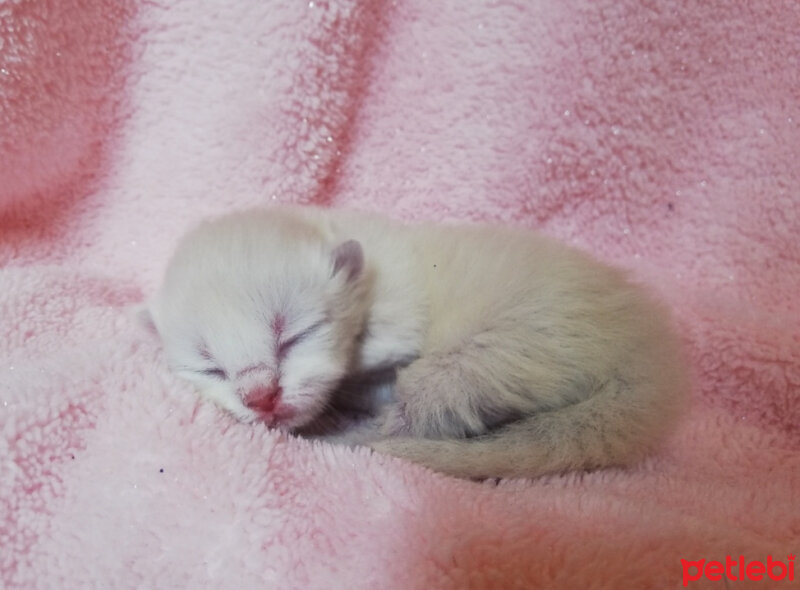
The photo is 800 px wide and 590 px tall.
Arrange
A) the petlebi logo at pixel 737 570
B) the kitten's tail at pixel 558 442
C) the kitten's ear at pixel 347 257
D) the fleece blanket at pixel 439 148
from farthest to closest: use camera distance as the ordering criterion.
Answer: the fleece blanket at pixel 439 148 → the kitten's ear at pixel 347 257 → the kitten's tail at pixel 558 442 → the petlebi logo at pixel 737 570

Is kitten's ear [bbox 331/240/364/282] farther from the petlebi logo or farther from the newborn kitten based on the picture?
the petlebi logo

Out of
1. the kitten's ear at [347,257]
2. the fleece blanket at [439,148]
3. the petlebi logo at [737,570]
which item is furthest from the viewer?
the fleece blanket at [439,148]

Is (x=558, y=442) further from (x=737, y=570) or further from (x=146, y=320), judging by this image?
(x=146, y=320)

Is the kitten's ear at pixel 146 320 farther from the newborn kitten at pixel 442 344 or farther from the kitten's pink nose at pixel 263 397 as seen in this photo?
the kitten's pink nose at pixel 263 397

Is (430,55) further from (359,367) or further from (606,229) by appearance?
(359,367)

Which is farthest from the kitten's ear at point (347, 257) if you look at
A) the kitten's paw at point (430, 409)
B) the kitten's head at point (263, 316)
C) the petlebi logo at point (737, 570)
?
the petlebi logo at point (737, 570)

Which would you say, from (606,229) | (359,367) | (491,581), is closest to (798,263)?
(606,229)

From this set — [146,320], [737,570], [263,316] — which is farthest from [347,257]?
[737,570]

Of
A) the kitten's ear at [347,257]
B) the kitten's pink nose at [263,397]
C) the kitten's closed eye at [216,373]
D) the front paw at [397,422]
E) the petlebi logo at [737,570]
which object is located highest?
the kitten's ear at [347,257]
